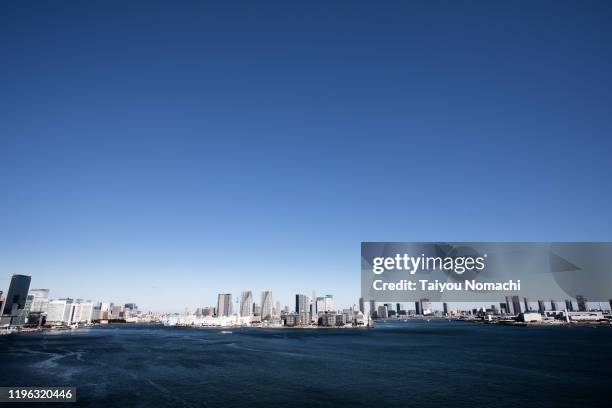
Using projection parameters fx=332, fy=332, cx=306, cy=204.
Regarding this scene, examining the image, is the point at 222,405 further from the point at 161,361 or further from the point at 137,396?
the point at 161,361

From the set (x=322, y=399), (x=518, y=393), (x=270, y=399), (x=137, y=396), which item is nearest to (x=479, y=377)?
(x=518, y=393)

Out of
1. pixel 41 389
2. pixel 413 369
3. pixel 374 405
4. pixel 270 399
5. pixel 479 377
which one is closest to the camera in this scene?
pixel 374 405

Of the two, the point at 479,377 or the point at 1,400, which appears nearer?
the point at 1,400

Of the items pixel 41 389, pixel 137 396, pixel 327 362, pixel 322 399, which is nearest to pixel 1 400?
pixel 41 389

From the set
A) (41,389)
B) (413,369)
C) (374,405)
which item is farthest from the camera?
(413,369)

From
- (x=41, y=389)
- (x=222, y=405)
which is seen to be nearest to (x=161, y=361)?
(x=41, y=389)

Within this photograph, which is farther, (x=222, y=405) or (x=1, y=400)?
(x=1, y=400)

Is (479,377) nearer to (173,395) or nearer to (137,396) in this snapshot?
(173,395)

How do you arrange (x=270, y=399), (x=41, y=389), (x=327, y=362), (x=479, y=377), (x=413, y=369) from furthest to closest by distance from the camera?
(x=327, y=362) < (x=413, y=369) < (x=479, y=377) < (x=41, y=389) < (x=270, y=399)
